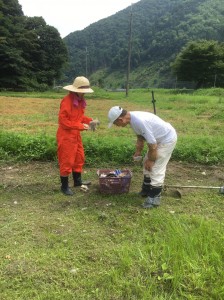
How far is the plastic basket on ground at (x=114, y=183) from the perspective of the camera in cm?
485

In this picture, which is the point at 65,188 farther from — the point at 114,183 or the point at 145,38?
the point at 145,38

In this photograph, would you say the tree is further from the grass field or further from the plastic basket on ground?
the plastic basket on ground

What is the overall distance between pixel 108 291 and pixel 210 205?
2.31 meters

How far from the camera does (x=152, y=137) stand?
4.15m

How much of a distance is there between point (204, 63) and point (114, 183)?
36.2 meters

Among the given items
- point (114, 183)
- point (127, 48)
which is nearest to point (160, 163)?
point (114, 183)

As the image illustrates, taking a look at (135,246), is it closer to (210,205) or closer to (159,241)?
(159,241)

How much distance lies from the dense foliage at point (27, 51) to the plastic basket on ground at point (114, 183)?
3536 centimetres

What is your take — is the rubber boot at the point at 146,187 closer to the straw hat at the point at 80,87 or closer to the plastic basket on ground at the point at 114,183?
the plastic basket on ground at the point at 114,183

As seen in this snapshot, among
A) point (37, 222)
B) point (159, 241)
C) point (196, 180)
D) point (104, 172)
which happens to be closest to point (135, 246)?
point (159, 241)

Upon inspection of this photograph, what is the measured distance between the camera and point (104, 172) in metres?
5.32

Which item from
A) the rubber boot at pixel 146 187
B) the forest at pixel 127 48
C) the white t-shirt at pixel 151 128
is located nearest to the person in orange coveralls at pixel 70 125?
the white t-shirt at pixel 151 128

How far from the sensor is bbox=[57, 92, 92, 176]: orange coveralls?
4699 mm

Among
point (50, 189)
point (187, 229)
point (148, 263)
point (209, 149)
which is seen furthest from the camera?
point (209, 149)
